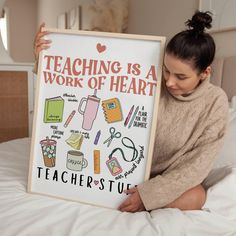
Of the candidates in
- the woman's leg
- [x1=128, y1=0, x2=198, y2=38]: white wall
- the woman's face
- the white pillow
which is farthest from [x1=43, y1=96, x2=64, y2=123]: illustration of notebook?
[x1=128, y1=0, x2=198, y2=38]: white wall

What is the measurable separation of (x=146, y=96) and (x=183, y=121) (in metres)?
0.15

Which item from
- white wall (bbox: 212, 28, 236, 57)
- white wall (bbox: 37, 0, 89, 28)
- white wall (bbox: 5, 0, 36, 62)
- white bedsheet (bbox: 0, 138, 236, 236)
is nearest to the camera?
white bedsheet (bbox: 0, 138, 236, 236)

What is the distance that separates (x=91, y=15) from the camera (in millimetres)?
3025

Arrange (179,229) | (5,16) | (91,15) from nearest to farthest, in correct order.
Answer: (179,229) < (91,15) < (5,16)

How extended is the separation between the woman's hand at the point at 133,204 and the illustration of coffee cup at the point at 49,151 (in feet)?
0.97

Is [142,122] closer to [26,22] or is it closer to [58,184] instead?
[58,184]

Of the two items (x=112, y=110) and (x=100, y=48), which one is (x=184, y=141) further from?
(x=100, y=48)

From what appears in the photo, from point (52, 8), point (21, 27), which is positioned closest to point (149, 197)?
point (52, 8)

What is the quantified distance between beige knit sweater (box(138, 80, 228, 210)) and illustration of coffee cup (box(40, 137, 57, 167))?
331 mm

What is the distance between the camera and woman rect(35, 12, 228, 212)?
1.01 metres

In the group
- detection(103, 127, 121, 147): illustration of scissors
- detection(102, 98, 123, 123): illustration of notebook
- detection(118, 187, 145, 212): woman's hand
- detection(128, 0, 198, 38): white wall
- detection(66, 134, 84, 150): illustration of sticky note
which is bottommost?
detection(118, 187, 145, 212): woman's hand

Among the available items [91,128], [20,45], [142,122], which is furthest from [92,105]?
[20,45]

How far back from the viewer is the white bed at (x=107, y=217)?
2.87ft

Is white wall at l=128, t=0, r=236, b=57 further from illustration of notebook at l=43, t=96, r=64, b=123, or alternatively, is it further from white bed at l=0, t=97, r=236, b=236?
illustration of notebook at l=43, t=96, r=64, b=123
